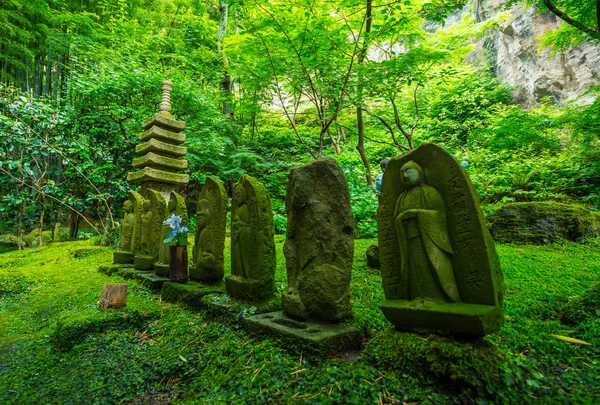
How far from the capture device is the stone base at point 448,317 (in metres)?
1.94

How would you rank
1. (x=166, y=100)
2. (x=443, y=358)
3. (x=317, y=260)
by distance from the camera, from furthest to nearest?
(x=166, y=100) < (x=317, y=260) < (x=443, y=358)

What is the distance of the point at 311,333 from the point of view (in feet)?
8.57

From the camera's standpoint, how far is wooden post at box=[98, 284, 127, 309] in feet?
12.8

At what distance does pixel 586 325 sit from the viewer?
2.60 meters

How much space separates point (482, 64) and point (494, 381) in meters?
21.3

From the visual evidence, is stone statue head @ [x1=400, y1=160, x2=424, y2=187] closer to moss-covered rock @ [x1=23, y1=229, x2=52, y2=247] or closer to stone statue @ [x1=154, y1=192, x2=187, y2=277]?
stone statue @ [x1=154, y1=192, x2=187, y2=277]

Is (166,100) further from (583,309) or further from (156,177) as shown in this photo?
(583,309)

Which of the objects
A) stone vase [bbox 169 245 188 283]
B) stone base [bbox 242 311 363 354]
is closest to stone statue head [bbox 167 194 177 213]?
stone vase [bbox 169 245 188 283]

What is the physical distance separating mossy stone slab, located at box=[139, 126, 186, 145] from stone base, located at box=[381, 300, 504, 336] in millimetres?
7984

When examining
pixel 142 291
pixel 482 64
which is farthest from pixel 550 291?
pixel 482 64

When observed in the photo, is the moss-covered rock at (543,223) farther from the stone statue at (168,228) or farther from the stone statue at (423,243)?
the stone statue at (168,228)

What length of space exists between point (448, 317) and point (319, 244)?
1311 millimetres

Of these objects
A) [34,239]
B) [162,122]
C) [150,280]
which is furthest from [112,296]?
[34,239]

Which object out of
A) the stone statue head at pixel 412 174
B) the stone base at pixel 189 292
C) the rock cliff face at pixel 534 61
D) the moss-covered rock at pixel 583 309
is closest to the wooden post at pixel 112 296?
the stone base at pixel 189 292
